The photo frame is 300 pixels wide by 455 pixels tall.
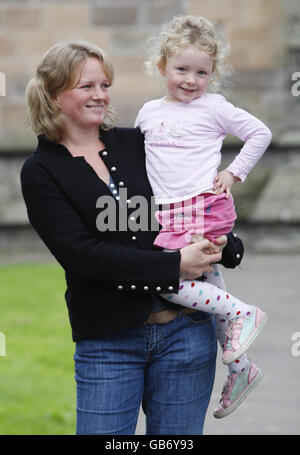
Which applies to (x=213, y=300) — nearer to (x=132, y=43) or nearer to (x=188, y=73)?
(x=188, y=73)

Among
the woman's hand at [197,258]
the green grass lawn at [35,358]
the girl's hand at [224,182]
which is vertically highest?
the girl's hand at [224,182]

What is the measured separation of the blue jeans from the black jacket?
68 millimetres

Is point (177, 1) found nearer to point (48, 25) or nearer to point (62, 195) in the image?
point (48, 25)

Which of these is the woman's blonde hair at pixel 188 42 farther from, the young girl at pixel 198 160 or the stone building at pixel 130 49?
the stone building at pixel 130 49

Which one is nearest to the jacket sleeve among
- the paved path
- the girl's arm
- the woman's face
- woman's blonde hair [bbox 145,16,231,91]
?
the woman's face

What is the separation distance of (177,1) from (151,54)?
5.75 metres

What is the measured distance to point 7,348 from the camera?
5.57m

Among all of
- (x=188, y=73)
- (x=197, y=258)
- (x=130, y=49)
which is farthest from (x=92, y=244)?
(x=130, y=49)

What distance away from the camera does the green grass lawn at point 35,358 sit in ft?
14.5

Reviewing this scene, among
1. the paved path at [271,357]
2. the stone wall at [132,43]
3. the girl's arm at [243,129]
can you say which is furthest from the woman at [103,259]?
the stone wall at [132,43]

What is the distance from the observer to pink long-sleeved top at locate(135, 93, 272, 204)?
264 centimetres

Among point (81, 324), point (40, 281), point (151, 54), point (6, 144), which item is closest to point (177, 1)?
point (6, 144)

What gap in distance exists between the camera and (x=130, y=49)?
333 inches

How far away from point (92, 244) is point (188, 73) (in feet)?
2.07
